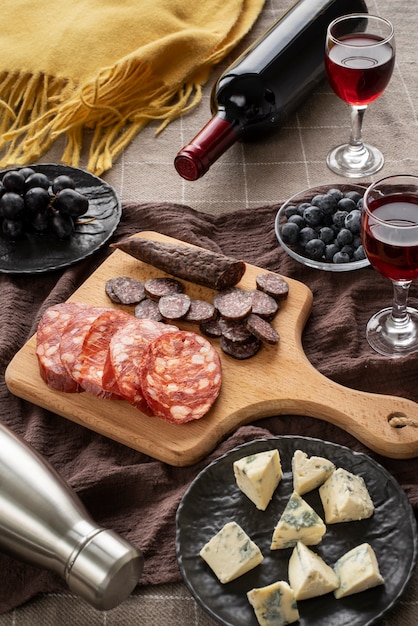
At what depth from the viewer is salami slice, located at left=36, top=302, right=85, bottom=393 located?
1572 millimetres

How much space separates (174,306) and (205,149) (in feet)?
1.38

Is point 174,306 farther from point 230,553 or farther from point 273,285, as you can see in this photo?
point 230,553

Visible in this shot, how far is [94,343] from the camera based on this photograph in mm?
1587

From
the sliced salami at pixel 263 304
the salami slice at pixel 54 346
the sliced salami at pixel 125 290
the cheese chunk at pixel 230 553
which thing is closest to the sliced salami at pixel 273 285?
the sliced salami at pixel 263 304

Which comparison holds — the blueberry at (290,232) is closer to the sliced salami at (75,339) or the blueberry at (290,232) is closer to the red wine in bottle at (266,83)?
the red wine in bottle at (266,83)

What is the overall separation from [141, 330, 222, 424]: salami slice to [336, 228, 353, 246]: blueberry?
36cm

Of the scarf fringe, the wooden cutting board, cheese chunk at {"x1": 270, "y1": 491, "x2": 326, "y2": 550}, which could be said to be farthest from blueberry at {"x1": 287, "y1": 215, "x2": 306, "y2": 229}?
cheese chunk at {"x1": 270, "y1": 491, "x2": 326, "y2": 550}

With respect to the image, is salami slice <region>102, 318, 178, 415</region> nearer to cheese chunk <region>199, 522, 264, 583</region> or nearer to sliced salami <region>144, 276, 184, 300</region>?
sliced salami <region>144, 276, 184, 300</region>

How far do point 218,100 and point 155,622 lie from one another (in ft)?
3.84

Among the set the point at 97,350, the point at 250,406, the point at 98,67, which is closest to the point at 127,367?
the point at 97,350

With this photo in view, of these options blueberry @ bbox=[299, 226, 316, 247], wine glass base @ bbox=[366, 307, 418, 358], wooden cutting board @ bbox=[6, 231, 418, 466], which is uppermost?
blueberry @ bbox=[299, 226, 316, 247]

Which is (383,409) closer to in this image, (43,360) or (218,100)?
(43,360)

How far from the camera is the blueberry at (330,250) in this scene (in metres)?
1.77

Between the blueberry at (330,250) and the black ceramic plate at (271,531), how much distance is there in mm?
486
